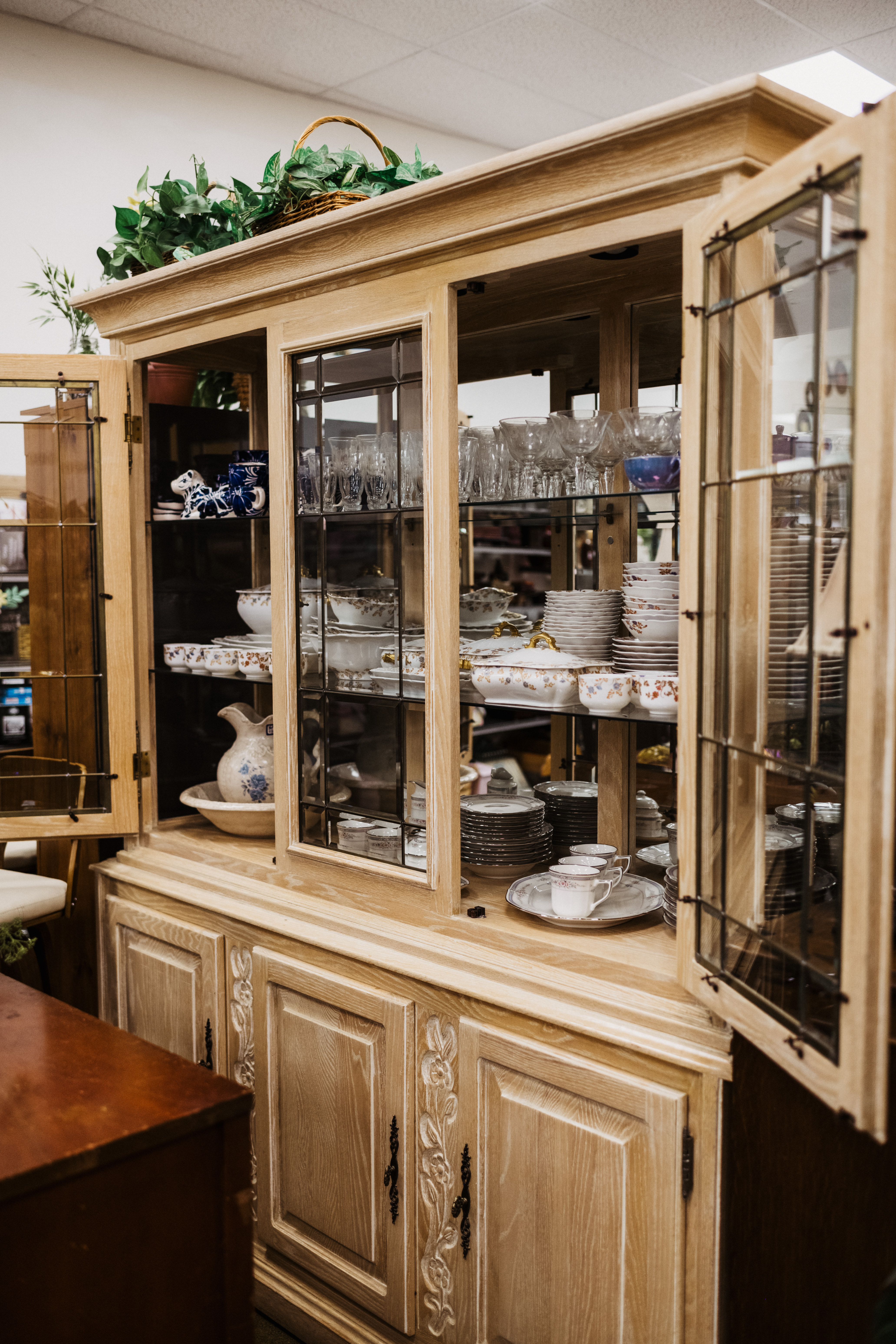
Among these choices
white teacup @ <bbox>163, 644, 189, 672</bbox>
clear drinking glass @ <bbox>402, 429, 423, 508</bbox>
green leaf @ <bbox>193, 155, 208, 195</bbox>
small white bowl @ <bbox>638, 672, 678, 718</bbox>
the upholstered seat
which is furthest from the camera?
the upholstered seat

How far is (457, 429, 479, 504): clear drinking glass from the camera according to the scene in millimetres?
2094

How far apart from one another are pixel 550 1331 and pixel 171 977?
115 centimetres

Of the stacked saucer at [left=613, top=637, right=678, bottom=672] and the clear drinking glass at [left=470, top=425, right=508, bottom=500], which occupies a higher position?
the clear drinking glass at [left=470, top=425, right=508, bottom=500]

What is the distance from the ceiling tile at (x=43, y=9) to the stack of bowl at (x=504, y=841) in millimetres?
3200

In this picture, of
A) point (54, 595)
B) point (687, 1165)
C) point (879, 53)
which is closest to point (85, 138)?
point (54, 595)

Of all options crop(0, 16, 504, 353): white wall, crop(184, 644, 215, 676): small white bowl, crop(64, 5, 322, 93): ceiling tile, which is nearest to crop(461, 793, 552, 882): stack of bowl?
crop(184, 644, 215, 676): small white bowl

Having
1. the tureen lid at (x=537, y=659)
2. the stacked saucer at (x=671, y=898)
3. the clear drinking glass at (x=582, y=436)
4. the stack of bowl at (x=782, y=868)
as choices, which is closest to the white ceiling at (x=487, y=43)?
the clear drinking glass at (x=582, y=436)

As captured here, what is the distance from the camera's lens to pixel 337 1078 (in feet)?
6.75

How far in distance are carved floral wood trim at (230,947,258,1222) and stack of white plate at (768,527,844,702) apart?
1.35 meters

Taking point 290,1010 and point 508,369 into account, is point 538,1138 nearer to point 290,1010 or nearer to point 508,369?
point 290,1010

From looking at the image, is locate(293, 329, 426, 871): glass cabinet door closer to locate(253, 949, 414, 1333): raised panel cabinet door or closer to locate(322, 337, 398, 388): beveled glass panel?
locate(322, 337, 398, 388): beveled glass panel

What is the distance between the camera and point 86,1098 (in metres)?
1.47

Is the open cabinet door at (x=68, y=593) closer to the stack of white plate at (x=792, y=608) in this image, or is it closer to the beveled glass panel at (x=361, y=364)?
the beveled glass panel at (x=361, y=364)

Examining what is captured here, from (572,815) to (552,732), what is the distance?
0.24 metres
